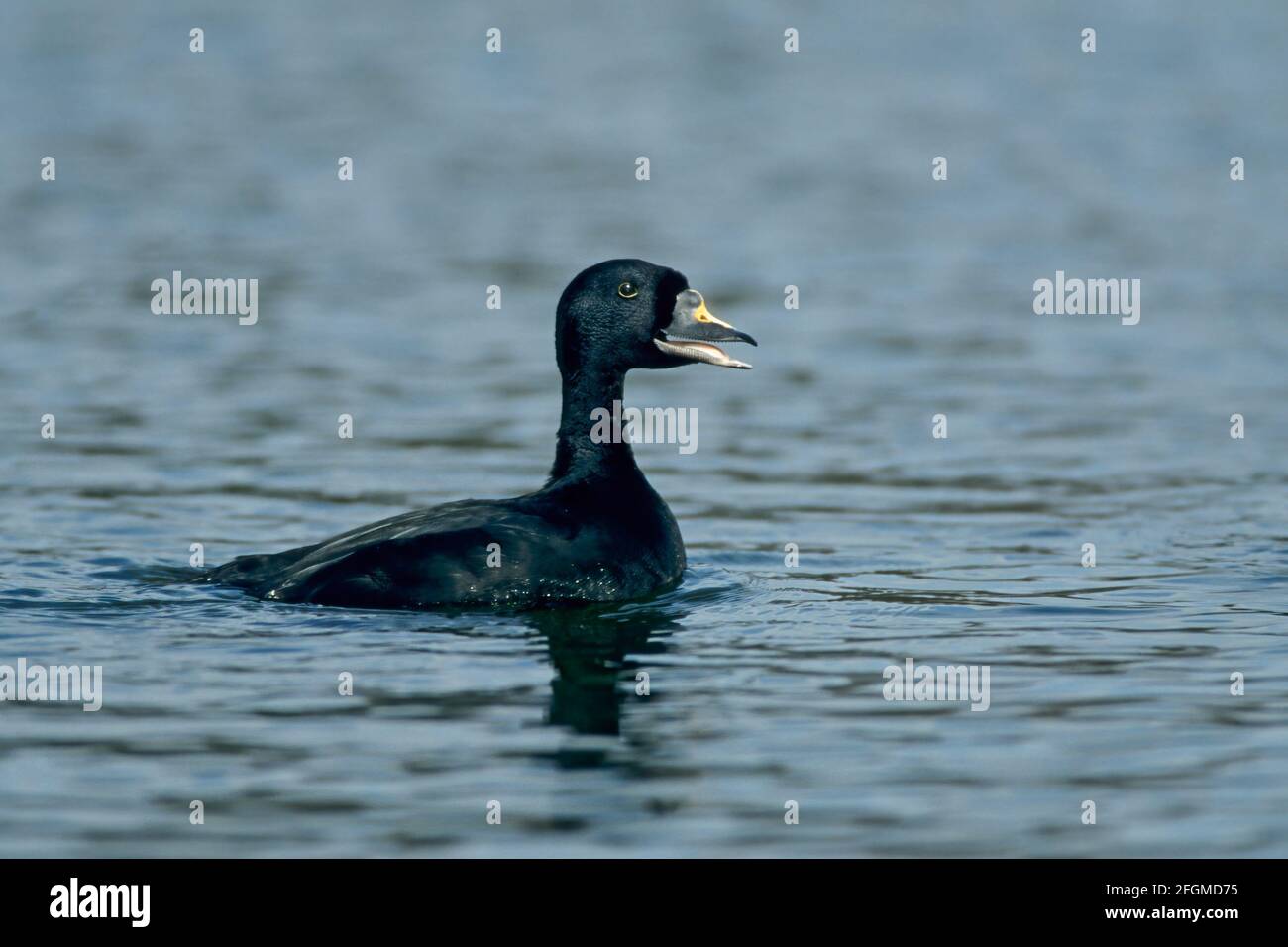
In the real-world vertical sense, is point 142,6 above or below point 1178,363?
above

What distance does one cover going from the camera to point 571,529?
11562 millimetres

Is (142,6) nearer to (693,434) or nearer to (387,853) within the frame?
(693,434)

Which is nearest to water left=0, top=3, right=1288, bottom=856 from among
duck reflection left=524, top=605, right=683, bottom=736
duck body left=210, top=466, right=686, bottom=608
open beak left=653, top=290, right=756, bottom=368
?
duck reflection left=524, top=605, right=683, bottom=736

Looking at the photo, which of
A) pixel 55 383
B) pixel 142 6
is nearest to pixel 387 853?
pixel 55 383

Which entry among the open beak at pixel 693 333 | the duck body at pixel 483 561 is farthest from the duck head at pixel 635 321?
the duck body at pixel 483 561

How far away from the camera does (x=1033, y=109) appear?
30.4m

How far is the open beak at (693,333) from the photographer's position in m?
12.1

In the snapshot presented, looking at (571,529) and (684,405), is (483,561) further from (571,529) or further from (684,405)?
(684,405)

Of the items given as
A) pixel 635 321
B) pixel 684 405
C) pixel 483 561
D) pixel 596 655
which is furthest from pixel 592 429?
pixel 684 405

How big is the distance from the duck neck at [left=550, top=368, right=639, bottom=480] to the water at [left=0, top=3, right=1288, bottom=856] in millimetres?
845

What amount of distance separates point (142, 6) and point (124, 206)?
13902 mm

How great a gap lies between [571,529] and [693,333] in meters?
1.41

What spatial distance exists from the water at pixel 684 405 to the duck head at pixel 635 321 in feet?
4.38

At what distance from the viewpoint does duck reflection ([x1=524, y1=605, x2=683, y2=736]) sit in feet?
31.8
